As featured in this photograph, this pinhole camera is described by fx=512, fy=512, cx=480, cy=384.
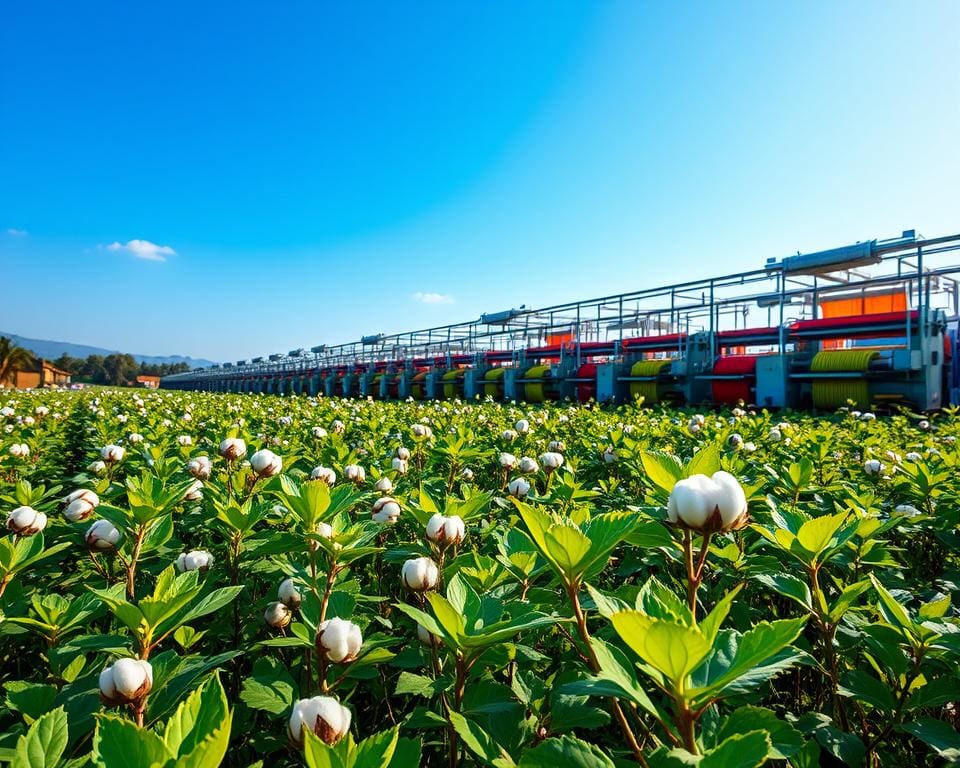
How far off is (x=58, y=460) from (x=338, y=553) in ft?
13.4

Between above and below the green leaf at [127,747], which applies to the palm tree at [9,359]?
above

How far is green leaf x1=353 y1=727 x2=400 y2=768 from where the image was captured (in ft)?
1.86

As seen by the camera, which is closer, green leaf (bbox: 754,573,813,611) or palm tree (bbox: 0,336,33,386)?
green leaf (bbox: 754,573,813,611)

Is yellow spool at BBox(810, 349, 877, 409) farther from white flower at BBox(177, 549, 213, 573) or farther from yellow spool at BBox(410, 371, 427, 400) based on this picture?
yellow spool at BBox(410, 371, 427, 400)

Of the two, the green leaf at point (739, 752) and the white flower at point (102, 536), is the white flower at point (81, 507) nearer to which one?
the white flower at point (102, 536)

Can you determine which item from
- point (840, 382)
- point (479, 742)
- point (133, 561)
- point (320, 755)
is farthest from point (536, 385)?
point (320, 755)

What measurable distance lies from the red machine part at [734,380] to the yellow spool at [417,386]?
429 inches

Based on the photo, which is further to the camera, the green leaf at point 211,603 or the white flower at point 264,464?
the white flower at point 264,464

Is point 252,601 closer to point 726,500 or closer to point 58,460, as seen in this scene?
point 726,500

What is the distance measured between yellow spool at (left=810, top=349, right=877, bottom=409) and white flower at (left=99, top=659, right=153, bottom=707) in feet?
33.1

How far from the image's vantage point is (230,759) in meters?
1.19

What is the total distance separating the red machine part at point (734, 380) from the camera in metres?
10.1

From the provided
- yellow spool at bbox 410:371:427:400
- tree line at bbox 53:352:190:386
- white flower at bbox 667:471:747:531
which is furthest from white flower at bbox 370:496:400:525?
tree line at bbox 53:352:190:386

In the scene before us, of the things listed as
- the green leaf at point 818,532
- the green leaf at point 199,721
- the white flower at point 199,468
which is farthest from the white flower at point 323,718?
the white flower at point 199,468
